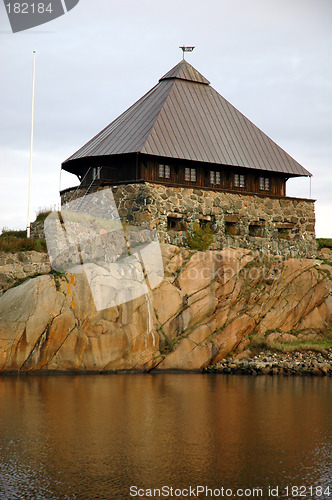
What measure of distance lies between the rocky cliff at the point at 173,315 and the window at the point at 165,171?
19.9ft

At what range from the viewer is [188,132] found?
52281 mm

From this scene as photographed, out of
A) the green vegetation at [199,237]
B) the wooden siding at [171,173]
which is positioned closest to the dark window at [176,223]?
the green vegetation at [199,237]

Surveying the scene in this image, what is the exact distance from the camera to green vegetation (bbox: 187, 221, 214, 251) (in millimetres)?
48594

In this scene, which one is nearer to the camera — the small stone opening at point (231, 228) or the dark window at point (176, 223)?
the dark window at point (176, 223)

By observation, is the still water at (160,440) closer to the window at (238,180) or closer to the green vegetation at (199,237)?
the green vegetation at (199,237)

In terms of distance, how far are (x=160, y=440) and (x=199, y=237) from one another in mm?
26882

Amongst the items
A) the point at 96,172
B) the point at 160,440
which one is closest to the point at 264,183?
the point at 96,172

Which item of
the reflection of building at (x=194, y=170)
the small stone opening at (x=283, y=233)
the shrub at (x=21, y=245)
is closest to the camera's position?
the shrub at (x=21, y=245)

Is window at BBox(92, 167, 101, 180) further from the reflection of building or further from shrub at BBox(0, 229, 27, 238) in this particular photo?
shrub at BBox(0, 229, 27, 238)

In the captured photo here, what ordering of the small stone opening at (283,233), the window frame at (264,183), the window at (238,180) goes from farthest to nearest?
the window frame at (264,183)
the small stone opening at (283,233)
the window at (238,180)

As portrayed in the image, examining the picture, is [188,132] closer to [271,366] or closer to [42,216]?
[42,216]

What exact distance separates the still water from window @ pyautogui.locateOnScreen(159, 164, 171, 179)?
A: 61.1 ft

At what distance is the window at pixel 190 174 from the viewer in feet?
168

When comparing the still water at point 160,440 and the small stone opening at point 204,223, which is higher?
the small stone opening at point 204,223
